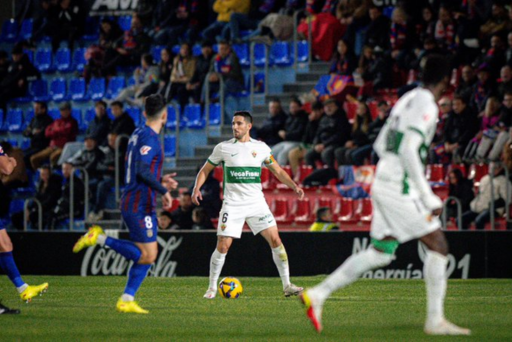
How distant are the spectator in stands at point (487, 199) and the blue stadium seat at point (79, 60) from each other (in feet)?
43.9

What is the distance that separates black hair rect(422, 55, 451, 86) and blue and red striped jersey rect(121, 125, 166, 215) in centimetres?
307

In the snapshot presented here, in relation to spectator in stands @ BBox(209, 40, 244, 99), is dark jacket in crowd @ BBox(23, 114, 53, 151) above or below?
below

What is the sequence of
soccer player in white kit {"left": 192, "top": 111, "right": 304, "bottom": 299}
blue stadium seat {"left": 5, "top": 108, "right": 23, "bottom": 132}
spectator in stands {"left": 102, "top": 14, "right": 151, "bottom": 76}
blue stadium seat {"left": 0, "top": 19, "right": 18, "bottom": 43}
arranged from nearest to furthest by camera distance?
soccer player in white kit {"left": 192, "top": 111, "right": 304, "bottom": 299} < spectator in stands {"left": 102, "top": 14, "right": 151, "bottom": 76} < blue stadium seat {"left": 5, "top": 108, "right": 23, "bottom": 132} < blue stadium seat {"left": 0, "top": 19, "right": 18, "bottom": 43}

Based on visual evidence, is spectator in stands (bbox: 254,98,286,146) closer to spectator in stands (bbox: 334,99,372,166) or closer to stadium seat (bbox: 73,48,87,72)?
spectator in stands (bbox: 334,99,372,166)

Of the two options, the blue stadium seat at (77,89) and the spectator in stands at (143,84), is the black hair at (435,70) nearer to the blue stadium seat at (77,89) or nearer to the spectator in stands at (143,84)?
the spectator in stands at (143,84)

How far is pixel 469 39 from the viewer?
21.1 m

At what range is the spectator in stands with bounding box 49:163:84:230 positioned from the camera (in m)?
22.6

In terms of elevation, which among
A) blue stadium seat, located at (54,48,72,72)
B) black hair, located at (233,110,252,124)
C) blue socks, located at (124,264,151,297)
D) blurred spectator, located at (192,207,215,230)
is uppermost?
blue stadium seat, located at (54,48,72,72)

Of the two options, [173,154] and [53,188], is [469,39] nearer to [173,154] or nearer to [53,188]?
[173,154]

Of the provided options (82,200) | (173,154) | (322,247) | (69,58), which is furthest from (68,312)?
(69,58)

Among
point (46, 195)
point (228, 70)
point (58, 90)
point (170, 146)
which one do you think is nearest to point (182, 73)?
point (228, 70)

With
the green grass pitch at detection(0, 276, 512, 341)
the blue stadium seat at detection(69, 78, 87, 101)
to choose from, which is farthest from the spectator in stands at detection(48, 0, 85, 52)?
the green grass pitch at detection(0, 276, 512, 341)

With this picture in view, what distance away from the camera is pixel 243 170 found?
13375 mm

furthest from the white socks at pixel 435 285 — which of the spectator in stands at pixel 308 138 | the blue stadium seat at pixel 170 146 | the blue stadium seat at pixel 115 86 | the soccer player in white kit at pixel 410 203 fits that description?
the blue stadium seat at pixel 115 86
